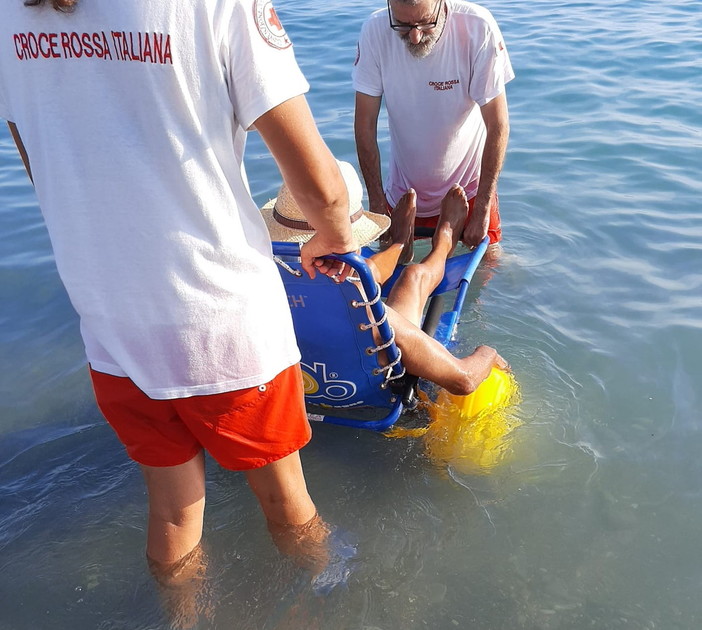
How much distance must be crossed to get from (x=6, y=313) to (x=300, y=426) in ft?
10.6

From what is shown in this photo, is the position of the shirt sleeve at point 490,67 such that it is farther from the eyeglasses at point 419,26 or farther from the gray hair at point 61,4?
the gray hair at point 61,4

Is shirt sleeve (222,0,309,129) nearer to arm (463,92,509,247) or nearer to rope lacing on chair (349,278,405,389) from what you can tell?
rope lacing on chair (349,278,405,389)

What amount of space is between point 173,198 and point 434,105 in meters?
2.65

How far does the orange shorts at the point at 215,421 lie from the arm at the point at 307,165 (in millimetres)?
424

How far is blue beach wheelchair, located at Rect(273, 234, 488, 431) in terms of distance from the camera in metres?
2.46

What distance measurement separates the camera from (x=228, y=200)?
1611 millimetres

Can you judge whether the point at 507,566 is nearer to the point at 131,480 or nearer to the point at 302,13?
the point at 131,480

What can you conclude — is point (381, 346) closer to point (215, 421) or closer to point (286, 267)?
point (286, 267)

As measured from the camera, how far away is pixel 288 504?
2.13m

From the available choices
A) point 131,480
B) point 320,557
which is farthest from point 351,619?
point 131,480

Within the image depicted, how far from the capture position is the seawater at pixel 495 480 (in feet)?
8.20

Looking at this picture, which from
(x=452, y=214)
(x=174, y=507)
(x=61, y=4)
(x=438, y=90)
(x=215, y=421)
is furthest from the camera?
(x=452, y=214)

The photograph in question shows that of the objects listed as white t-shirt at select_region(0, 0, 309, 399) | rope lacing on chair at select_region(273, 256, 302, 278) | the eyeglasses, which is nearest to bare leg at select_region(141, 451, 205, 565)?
white t-shirt at select_region(0, 0, 309, 399)

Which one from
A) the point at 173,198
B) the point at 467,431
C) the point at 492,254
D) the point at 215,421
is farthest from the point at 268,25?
the point at 492,254
